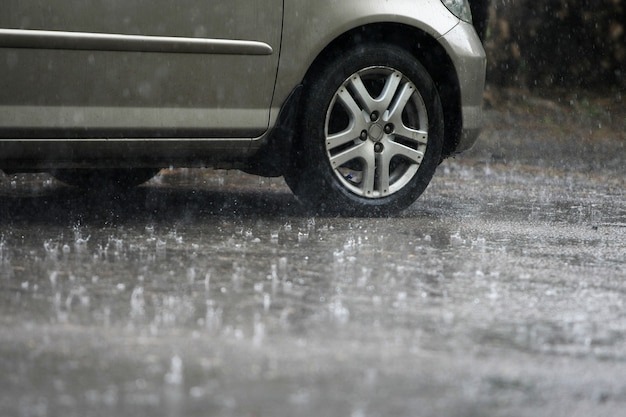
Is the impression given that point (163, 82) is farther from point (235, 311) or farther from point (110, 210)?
point (235, 311)

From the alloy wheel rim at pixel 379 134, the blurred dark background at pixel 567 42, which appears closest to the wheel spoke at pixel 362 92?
the alloy wheel rim at pixel 379 134

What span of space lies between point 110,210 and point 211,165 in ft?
2.28

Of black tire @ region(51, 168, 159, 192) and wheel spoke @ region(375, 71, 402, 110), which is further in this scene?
black tire @ region(51, 168, 159, 192)

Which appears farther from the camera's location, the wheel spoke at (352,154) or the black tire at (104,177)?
the black tire at (104,177)

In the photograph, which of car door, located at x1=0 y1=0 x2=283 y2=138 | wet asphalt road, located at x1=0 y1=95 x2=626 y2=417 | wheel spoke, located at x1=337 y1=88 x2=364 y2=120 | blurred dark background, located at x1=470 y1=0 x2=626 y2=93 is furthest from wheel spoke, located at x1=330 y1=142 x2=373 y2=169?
blurred dark background, located at x1=470 y1=0 x2=626 y2=93

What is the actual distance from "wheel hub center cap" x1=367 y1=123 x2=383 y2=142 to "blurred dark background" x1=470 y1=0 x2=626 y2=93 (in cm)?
825

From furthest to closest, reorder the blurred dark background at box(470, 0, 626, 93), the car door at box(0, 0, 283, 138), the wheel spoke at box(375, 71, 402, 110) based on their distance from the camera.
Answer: the blurred dark background at box(470, 0, 626, 93) < the wheel spoke at box(375, 71, 402, 110) < the car door at box(0, 0, 283, 138)

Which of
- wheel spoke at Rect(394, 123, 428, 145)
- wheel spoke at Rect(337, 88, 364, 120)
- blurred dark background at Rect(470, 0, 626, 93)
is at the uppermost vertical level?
blurred dark background at Rect(470, 0, 626, 93)

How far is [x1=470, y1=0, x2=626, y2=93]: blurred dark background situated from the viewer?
48.5 feet

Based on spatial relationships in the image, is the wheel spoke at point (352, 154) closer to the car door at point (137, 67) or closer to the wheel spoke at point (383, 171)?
the wheel spoke at point (383, 171)

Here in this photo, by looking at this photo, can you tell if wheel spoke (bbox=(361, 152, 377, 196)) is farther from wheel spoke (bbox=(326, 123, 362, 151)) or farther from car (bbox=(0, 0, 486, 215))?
wheel spoke (bbox=(326, 123, 362, 151))

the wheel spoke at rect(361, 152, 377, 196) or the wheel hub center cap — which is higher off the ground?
the wheel hub center cap

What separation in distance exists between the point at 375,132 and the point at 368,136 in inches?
1.7

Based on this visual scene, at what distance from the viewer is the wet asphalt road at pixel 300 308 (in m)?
3.41
